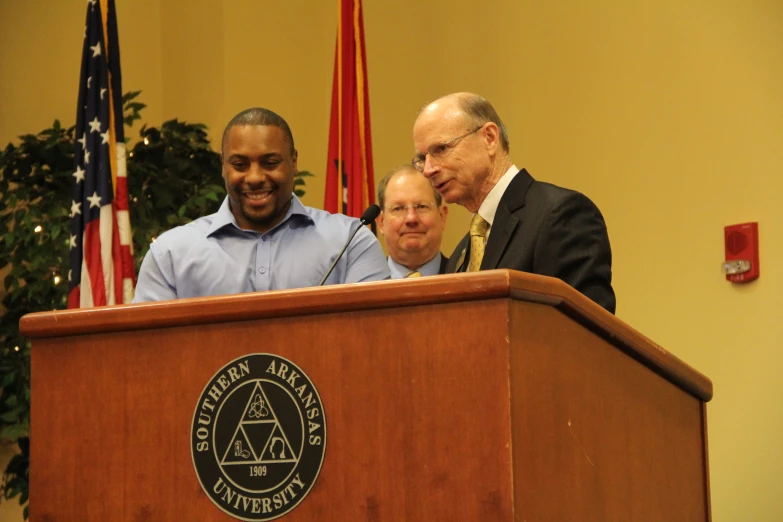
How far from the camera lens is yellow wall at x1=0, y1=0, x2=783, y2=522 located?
3.90 m

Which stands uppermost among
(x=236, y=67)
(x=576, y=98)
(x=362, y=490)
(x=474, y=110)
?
(x=236, y=67)

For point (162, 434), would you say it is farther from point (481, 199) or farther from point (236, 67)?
point (236, 67)

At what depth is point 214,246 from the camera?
2625 millimetres

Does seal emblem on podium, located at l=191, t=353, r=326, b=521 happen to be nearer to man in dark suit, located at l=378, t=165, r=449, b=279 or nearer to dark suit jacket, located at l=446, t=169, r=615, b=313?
dark suit jacket, located at l=446, t=169, r=615, b=313

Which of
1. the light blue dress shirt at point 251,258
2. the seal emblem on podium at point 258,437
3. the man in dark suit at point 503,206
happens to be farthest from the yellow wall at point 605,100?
the seal emblem on podium at point 258,437

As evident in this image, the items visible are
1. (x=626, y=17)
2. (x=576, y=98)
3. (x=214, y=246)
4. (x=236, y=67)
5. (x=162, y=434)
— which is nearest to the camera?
(x=162, y=434)

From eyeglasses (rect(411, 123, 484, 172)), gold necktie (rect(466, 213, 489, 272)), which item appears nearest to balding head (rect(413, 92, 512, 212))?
eyeglasses (rect(411, 123, 484, 172))

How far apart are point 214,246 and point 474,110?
833 mm

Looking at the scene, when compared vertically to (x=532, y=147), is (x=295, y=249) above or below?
below

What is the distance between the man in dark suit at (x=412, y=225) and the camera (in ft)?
12.2

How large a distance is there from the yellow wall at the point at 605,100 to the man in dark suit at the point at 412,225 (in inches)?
42.2

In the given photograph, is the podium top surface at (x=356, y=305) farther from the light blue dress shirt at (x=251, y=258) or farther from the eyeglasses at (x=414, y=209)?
the eyeglasses at (x=414, y=209)

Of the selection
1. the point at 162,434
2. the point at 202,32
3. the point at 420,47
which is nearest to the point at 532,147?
the point at 420,47

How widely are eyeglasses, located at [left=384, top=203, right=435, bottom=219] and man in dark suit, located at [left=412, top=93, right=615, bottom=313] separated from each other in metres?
0.49
